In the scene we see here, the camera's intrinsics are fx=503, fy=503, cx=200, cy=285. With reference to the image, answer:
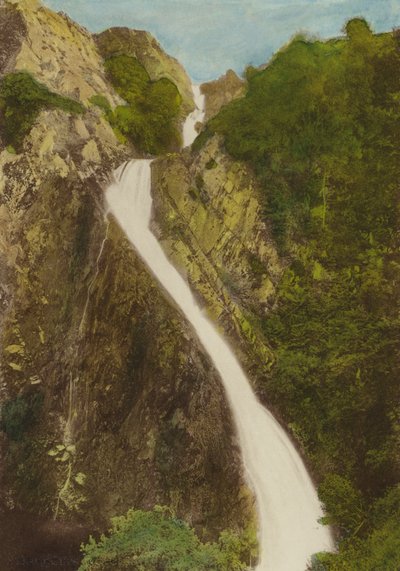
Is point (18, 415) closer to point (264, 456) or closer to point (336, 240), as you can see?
point (264, 456)

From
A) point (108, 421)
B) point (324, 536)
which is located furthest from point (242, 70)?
point (324, 536)

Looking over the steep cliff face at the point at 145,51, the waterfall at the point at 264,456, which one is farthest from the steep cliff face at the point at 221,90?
the waterfall at the point at 264,456

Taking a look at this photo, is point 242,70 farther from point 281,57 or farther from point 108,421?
point 108,421

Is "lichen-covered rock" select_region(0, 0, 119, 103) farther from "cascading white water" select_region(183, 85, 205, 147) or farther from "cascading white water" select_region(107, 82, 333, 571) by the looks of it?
"cascading white water" select_region(107, 82, 333, 571)

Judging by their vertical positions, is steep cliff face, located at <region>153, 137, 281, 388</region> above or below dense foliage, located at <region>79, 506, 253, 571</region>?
above

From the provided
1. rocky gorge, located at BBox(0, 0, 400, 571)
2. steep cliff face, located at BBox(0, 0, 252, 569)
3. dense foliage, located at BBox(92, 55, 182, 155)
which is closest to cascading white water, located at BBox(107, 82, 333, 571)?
rocky gorge, located at BBox(0, 0, 400, 571)

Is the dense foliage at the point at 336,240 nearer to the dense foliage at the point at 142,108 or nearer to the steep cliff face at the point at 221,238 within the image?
the steep cliff face at the point at 221,238
